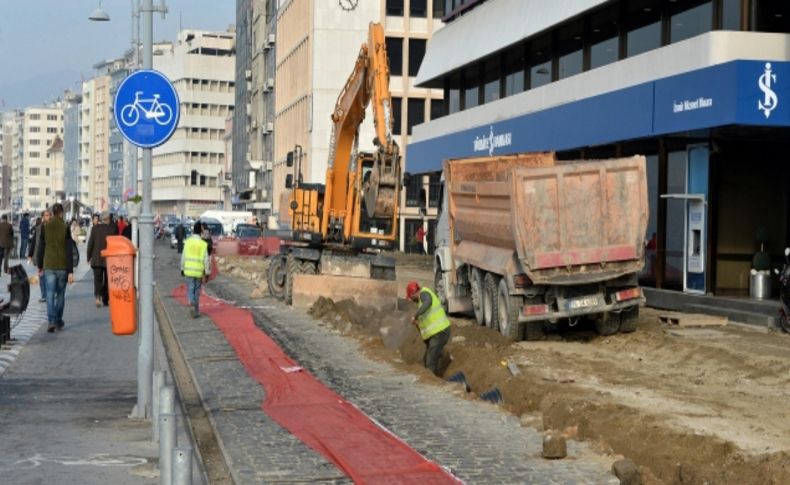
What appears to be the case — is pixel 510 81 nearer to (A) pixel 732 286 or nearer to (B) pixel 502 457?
(A) pixel 732 286

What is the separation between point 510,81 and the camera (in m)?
45.2

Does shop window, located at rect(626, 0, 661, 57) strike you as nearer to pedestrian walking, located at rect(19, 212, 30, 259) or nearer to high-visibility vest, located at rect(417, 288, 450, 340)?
high-visibility vest, located at rect(417, 288, 450, 340)

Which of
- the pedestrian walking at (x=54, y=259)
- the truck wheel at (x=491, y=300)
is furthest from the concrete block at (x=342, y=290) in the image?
the pedestrian walking at (x=54, y=259)

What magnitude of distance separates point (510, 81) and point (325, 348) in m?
23.9

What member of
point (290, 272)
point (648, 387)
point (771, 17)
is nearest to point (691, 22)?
point (771, 17)

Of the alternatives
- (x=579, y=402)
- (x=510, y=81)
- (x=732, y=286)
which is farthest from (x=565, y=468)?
(x=510, y=81)

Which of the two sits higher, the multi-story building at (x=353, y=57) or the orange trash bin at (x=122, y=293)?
the multi-story building at (x=353, y=57)

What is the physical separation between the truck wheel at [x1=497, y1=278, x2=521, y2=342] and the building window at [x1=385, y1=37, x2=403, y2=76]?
64.1m

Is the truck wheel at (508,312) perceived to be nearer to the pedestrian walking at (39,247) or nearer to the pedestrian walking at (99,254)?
the pedestrian walking at (39,247)

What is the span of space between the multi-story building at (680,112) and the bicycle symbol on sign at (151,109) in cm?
1404

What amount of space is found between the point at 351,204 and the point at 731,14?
9.52m

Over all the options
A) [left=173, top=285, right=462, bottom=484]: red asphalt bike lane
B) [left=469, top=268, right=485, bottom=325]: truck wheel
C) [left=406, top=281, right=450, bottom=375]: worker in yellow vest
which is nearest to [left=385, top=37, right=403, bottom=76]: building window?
[left=469, top=268, right=485, bottom=325]: truck wheel

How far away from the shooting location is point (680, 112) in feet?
91.0

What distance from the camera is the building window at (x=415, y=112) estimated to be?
87.1 meters
